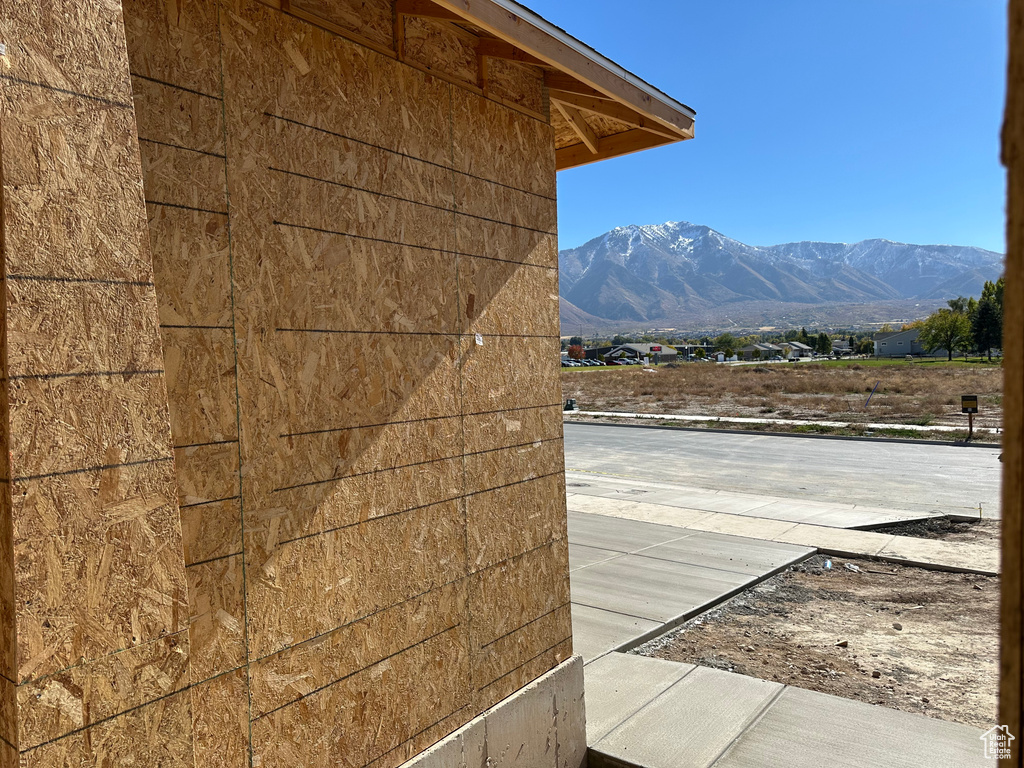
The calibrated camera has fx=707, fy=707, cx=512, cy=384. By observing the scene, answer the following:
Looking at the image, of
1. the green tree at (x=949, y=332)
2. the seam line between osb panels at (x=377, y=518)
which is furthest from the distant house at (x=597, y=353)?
the seam line between osb panels at (x=377, y=518)

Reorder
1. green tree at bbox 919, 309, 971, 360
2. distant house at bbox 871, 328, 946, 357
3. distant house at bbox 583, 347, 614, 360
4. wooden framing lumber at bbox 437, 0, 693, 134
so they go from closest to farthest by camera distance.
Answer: wooden framing lumber at bbox 437, 0, 693, 134 → green tree at bbox 919, 309, 971, 360 → distant house at bbox 871, 328, 946, 357 → distant house at bbox 583, 347, 614, 360

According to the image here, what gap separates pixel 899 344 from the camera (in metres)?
110

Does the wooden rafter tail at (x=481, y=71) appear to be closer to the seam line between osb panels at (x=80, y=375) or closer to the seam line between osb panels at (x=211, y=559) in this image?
the seam line between osb panels at (x=80, y=375)

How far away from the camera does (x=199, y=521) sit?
2799 millimetres

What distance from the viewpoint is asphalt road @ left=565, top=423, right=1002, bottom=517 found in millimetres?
14578

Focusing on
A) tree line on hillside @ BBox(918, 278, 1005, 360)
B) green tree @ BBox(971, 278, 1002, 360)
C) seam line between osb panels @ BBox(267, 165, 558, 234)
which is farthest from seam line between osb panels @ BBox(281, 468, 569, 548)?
green tree @ BBox(971, 278, 1002, 360)

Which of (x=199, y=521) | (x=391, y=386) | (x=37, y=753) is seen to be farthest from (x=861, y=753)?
(x=37, y=753)

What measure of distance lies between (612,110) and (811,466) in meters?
15.6

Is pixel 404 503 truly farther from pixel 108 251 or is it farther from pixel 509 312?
pixel 108 251

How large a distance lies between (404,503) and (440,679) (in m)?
1.02

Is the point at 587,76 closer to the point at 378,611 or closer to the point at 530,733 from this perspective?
the point at 378,611

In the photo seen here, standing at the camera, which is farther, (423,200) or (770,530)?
(770,530)

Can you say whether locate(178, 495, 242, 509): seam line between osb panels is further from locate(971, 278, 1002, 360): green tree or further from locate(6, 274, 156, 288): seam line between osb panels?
locate(971, 278, 1002, 360): green tree

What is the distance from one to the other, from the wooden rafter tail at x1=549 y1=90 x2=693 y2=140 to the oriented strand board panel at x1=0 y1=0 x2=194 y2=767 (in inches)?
131
